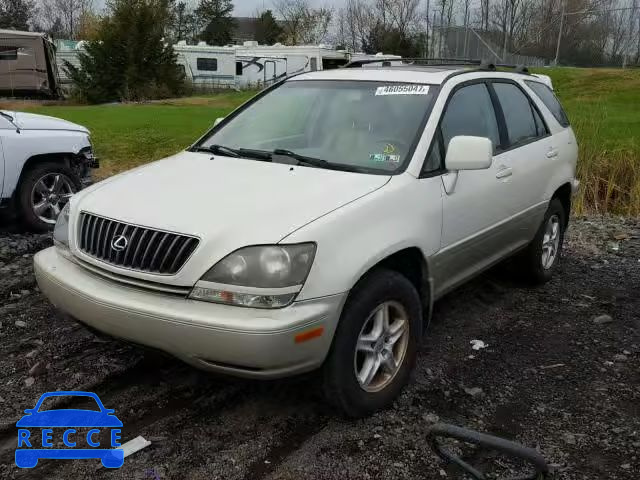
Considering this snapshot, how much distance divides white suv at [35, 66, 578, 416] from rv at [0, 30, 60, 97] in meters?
25.2

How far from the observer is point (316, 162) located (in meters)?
3.77

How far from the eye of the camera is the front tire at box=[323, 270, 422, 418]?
3.05m

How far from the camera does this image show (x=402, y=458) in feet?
9.98

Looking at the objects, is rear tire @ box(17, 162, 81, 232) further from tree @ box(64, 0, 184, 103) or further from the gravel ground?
tree @ box(64, 0, 184, 103)

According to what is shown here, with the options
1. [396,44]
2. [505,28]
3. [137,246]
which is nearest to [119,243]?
[137,246]

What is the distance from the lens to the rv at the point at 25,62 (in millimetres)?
26234

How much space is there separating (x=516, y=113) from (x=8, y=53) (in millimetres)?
26304

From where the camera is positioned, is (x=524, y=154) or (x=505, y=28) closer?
(x=524, y=154)

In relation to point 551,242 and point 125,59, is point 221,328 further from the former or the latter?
point 125,59

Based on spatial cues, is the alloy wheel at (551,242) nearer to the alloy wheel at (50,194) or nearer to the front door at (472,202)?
the front door at (472,202)

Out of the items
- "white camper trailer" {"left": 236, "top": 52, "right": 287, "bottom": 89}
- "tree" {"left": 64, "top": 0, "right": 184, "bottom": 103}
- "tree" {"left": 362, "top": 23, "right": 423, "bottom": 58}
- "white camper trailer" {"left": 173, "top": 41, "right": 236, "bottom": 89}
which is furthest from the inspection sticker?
"tree" {"left": 362, "top": 23, "right": 423, "bottom": 58}

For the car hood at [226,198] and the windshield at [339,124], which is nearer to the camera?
the car hood at [226,198]

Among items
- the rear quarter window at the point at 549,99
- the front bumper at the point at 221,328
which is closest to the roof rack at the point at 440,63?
the rear quarter window at the point at 549,99

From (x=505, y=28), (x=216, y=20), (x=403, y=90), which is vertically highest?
(x=216, y=20)
